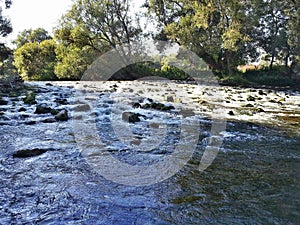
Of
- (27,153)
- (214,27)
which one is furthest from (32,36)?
(27,153)

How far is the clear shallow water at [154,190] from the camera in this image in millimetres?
2244

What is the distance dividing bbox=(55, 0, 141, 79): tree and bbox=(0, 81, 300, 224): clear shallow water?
25.6 metres

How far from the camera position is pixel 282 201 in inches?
100

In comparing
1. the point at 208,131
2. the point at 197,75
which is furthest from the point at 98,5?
the point at 208,131

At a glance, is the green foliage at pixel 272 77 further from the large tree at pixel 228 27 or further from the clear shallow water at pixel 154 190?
the clear shallow water at pixel 154 190

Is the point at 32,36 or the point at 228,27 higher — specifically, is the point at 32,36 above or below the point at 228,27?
above

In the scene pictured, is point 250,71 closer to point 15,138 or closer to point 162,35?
point 162,35

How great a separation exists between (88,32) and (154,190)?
28.4 meters

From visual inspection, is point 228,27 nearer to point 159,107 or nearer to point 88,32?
point 88,32

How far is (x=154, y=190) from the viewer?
9.17 ft

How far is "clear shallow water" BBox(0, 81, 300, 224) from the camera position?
2244 mm

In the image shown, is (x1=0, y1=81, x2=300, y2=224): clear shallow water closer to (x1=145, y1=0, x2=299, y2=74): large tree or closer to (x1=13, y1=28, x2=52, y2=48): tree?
(x1=145, y1=0, x2=299, y2=74): large tree

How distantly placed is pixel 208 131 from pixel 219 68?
80.7ft

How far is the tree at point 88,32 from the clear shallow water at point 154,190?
83.8 ft
